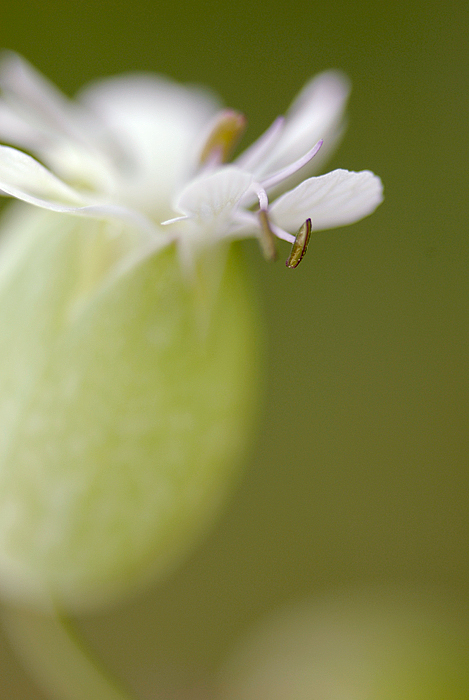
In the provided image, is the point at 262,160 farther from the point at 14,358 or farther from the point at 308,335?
the point at 308,335

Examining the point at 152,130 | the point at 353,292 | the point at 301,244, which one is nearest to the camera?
the point at 301,244

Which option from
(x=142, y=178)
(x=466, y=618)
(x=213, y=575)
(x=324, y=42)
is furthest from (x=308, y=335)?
(x=142, y=178)

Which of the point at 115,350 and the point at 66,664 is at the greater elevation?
the point at 115,350

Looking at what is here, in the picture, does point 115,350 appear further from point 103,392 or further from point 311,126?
point 311,126

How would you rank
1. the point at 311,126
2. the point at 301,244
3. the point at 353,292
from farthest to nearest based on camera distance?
1. the point at 353,292
2. the point at 311,126
3. the point at 301,244

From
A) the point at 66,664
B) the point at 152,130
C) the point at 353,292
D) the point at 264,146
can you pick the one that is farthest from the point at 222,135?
the point at 353,292

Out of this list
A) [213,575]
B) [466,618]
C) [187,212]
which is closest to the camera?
[187,212]
